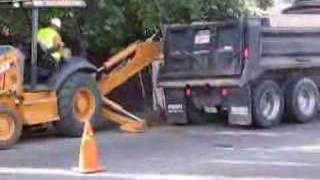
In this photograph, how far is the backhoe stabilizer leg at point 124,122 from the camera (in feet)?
52.4

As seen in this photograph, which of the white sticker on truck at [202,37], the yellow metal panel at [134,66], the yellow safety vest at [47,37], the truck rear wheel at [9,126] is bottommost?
the truck rear wheel at [9,126]

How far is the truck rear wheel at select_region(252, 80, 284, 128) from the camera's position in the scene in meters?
15.9

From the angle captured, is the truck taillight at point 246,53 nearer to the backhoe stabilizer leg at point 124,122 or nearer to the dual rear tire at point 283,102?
the dual rear tire at point 283,102

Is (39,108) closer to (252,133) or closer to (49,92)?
(49,92)

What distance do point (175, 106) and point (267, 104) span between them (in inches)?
70.1

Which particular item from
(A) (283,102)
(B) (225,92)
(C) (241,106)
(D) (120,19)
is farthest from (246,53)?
(D) (120,19)

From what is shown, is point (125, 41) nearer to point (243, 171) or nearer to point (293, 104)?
point (293, 104)

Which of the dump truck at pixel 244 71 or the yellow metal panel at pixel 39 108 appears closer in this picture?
the yellow metal panel at pixel 39 108

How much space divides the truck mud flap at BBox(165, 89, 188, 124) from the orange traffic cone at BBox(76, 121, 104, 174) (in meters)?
5.65

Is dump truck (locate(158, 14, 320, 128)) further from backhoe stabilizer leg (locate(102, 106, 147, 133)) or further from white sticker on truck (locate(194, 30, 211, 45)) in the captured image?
backhoe stabilizer leg (locate(102, 106, 147, 133))

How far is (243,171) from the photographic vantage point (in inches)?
439

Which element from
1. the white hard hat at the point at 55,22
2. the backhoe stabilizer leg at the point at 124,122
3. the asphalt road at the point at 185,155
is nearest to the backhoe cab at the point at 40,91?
the asphalt road at the point at 185,155

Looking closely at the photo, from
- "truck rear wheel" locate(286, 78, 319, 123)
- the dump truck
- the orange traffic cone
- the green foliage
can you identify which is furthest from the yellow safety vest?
"truck rear wheel" locate(286, 78, 319, 123)

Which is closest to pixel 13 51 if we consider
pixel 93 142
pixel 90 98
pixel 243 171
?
pixel 90 98
